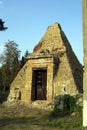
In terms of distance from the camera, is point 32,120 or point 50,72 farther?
point 50,72

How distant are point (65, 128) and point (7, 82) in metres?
17.9

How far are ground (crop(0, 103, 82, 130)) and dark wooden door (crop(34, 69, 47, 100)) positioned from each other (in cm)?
133

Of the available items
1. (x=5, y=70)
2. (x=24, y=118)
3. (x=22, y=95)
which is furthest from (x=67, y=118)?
(x=5, y=70)

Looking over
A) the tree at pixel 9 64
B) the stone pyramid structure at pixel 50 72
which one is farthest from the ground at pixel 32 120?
the tree at pixel 9 64

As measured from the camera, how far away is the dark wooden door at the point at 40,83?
59.9ft

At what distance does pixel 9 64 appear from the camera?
28359 mm

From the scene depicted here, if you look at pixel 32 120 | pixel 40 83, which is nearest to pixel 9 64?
pixel 40 83

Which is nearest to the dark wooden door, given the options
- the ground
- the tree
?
the ground

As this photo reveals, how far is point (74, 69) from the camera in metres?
18.0

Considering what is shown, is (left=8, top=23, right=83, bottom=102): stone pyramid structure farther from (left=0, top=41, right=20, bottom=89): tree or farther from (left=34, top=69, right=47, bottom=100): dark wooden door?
(left=0, top=41, right=20, bottom=89): tree

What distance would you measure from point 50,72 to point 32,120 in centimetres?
514

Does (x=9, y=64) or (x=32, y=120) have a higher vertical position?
(x=9, y=64)

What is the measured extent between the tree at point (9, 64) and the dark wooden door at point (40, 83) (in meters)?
9.59

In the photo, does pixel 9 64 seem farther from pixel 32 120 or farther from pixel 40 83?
pixel 32 120
